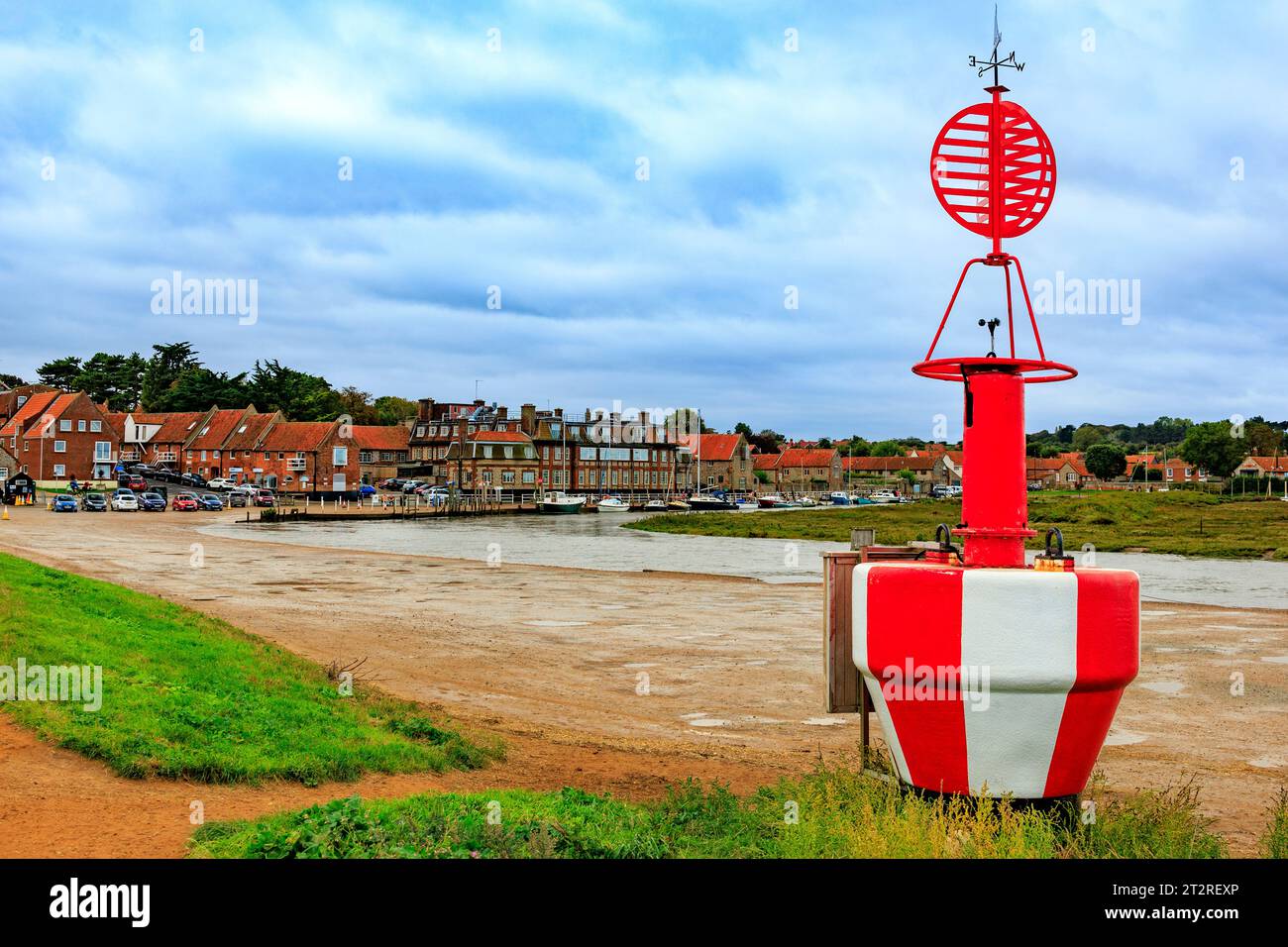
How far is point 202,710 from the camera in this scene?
10.0 meters

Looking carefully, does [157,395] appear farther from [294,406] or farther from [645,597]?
[645,597]

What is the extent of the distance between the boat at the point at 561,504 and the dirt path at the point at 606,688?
81748 mm

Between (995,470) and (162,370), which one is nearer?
(995,470)

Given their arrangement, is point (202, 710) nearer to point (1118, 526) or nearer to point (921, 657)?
point (921, 657)

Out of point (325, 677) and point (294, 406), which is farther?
point (294, 406)

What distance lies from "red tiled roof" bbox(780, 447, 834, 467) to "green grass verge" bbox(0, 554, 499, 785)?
172 metres

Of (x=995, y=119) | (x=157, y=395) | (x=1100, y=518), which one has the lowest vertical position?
(x=1100, y=518)

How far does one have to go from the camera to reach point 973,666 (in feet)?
16.0

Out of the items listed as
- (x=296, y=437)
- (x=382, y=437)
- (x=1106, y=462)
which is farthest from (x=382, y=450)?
(x=1106, y=462)

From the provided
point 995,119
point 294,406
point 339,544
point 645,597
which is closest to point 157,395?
point 294,406

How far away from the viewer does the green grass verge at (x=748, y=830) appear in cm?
511

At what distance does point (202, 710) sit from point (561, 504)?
10803 cm

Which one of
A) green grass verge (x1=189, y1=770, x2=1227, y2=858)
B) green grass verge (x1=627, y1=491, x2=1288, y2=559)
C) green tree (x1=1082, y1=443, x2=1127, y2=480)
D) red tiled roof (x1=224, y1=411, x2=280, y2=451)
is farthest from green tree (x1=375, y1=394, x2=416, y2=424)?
green grass verge (x1=189, y1=770, x2=1227, y2=858)
